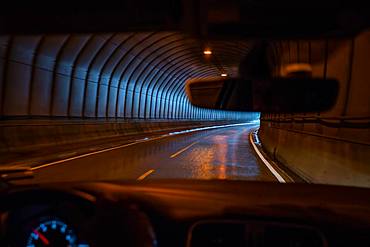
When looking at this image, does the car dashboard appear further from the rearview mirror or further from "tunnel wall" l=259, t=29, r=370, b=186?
"tunnel wall" l=259, t=29, r=370, b=186

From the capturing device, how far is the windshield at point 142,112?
8578mm

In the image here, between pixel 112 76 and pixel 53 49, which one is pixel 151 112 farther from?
pixel 53 49

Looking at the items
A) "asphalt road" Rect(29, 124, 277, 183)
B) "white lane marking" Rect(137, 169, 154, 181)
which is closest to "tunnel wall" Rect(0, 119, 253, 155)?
"asphalt road" Rect(29, 124, 277, 183)

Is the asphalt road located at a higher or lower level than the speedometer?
lower

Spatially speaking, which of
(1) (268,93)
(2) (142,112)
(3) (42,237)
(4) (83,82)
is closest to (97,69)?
(4) (83,82)

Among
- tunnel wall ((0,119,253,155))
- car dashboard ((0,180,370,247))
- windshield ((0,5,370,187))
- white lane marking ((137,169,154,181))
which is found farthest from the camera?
tunnel wall ((0,119,253,155))

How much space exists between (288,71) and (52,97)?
808 inches

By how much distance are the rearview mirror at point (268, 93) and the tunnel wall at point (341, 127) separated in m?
2.63

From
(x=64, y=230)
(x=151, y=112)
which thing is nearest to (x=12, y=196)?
(x=64, y=230)

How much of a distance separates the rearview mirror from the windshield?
0.09m

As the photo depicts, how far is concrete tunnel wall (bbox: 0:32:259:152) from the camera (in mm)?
18688

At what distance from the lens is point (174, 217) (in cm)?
313

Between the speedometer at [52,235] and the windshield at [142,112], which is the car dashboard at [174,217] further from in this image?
the windshield at [142,112]

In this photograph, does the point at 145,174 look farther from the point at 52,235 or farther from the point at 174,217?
the point at 174,217
